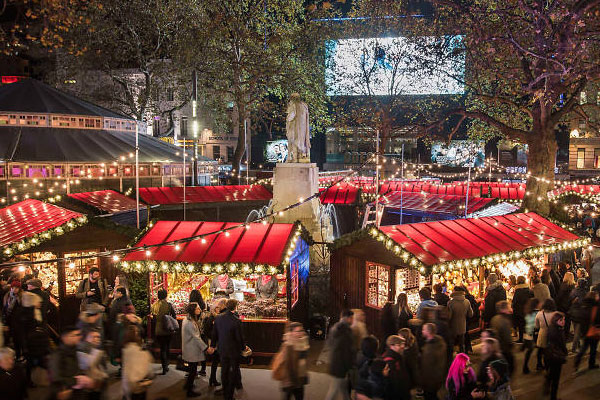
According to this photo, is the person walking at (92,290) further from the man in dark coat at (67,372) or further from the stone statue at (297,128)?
the stone statue at (297,128)

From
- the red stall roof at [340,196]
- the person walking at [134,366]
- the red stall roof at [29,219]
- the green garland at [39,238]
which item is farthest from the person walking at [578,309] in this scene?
the red stall roof at [340,196]

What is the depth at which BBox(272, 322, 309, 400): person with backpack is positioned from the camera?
6094 mm

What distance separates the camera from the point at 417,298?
10.5m

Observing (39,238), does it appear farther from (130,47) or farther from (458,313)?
(130,47)

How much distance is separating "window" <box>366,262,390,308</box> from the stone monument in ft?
13.6

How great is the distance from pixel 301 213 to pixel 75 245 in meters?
6.08

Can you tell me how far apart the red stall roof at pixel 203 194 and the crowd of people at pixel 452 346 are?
41.0ft

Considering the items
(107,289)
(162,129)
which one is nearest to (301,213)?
(107,289)

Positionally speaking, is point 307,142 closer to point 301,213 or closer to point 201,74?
point 301,213

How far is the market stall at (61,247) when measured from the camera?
10859 millimetres

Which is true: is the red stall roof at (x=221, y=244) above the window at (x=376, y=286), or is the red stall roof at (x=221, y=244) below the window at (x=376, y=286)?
above

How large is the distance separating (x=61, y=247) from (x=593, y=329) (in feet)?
36.3

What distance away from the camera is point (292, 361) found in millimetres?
6180

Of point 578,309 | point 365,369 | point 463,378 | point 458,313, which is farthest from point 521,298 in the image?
point 365,369
